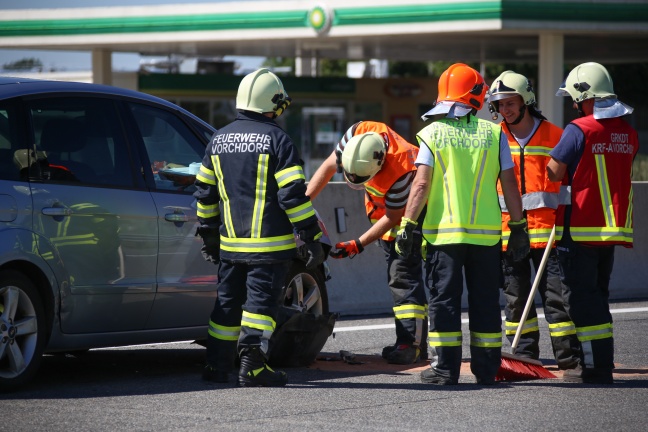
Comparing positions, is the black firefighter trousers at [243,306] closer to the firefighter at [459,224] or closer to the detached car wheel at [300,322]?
the detached car wheel at [300,322]

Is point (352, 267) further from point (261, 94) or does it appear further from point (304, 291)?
point (261, 94)

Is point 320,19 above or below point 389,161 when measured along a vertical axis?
above

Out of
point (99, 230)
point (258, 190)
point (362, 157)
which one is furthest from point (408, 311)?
point (99, 230)

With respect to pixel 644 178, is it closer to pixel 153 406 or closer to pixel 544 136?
pixel 544 136

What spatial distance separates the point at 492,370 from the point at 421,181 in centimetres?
124

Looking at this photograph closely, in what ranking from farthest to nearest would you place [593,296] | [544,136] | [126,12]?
[126,12] < [544,136] < [593,296]

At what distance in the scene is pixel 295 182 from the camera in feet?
22.3

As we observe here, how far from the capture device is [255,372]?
22.8 ft

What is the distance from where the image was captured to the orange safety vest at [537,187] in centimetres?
800

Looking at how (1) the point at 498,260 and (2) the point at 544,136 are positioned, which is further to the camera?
(2) the point at 544,136

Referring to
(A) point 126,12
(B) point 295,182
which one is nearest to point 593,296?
(B) point 295,182

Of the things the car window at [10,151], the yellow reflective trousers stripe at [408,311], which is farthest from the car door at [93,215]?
the yellow reflective trousers stripe at [408,311]

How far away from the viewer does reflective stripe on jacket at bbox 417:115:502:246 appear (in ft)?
23.1

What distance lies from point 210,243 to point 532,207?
230cm
